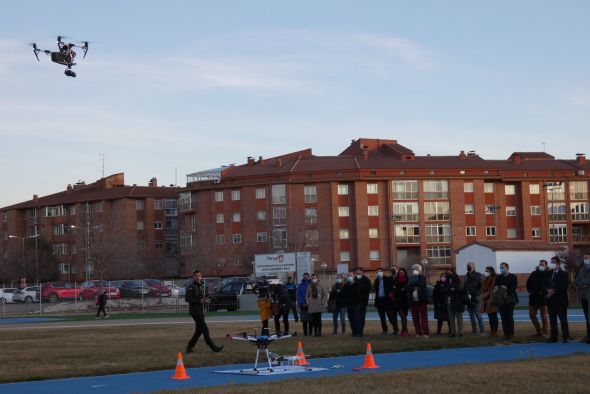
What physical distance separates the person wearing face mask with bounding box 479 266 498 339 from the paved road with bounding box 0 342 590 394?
1.93 m

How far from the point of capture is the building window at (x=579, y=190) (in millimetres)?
110750

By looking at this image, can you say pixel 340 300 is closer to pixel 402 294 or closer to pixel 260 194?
pixel 402 294

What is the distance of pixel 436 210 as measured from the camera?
342 ft

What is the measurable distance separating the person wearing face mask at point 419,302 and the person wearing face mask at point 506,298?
209 cm

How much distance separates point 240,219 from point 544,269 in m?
84.9

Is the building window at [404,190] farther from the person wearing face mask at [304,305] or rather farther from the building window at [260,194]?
the person wearing face mask at [304,305]

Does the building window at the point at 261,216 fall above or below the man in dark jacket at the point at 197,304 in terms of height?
above

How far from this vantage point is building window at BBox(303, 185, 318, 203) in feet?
340

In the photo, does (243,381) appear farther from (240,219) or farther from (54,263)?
(54,263)

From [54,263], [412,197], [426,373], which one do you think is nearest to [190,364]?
[426,373]

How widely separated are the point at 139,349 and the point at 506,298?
9.52 m

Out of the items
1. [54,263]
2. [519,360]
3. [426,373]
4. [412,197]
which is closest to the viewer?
[426,373]

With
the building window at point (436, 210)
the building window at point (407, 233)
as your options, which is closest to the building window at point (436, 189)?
the building window at point (436, 210)

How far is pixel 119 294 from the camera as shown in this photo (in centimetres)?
6506
